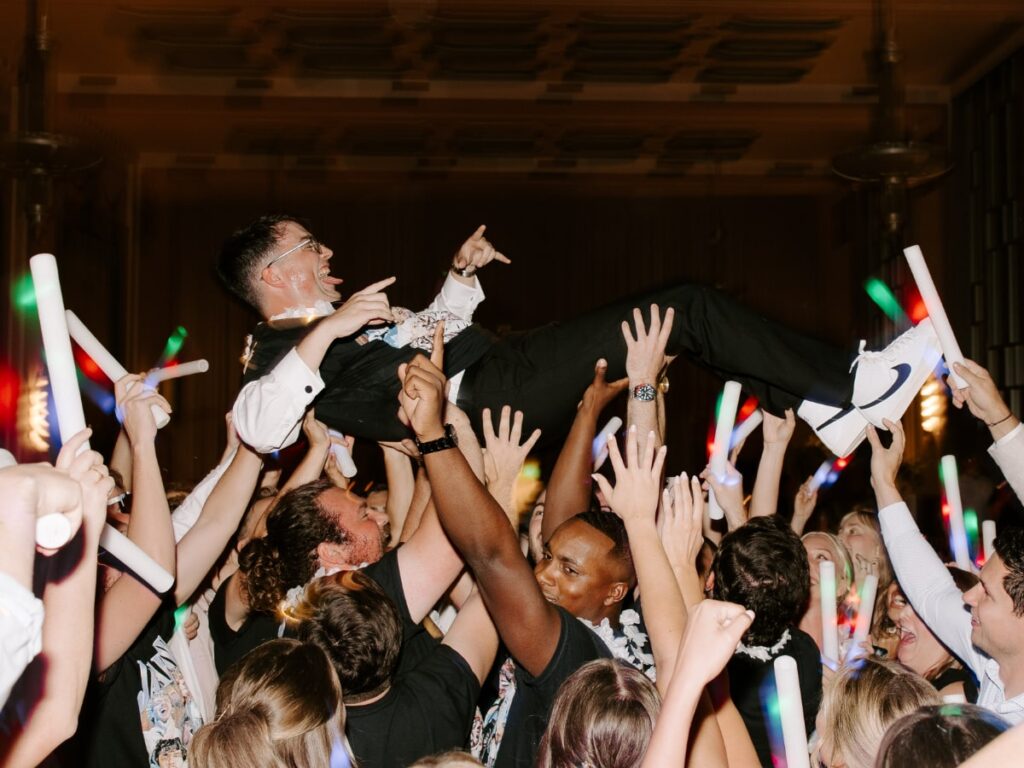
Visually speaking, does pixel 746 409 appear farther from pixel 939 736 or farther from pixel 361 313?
pixel 939 736

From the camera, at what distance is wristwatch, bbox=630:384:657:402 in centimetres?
236

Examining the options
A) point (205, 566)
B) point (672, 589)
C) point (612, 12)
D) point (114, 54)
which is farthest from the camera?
point (114, 54)

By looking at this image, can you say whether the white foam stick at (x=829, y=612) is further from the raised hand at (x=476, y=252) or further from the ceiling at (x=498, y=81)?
the ceiling at (x=498, y=81)

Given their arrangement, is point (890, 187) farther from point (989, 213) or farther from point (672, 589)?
point (672, 589)

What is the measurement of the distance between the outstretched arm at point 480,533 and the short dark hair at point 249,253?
122cm

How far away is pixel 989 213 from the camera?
8102 mm

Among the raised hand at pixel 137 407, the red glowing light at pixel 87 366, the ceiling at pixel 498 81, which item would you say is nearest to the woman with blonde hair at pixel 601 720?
the raised hand at pixel 137 407

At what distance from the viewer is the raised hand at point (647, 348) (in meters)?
2.44

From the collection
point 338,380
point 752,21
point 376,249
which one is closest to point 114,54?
point 376,249

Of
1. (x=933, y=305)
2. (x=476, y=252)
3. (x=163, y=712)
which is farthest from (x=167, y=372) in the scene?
(x=933, y=305)

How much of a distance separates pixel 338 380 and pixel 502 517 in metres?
1.10

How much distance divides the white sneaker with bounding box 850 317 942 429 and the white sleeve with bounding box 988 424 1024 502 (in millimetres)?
299

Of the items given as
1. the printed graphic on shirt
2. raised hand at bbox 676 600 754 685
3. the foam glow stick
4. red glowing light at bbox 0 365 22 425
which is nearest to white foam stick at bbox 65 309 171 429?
the printed graphic on shirt

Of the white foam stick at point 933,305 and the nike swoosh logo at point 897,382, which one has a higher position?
the white foam stick at point 933,305
